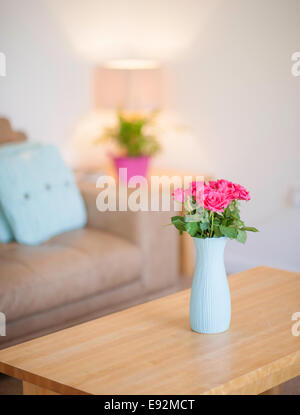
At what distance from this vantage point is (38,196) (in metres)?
2.78

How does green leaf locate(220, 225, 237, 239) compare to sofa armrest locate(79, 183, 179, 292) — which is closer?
green leaf locate(220, 225, 237, 239)

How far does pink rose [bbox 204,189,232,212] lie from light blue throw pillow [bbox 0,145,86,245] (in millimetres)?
1245

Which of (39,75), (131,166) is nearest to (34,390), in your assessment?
(131,166)

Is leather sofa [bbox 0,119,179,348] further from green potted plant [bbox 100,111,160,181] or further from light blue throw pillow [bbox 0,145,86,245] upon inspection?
green potted plant [bbox 100,111,160,181]

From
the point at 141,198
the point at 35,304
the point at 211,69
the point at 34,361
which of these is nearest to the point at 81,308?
the point at 35,304

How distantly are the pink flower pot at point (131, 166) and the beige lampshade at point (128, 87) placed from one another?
1.10ft

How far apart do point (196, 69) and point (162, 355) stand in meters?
2.53

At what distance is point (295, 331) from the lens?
1.78 metres

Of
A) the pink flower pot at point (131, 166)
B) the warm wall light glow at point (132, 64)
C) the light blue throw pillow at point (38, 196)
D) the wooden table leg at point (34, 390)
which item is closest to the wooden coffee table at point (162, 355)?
the wooden table leg at point (34, 390)

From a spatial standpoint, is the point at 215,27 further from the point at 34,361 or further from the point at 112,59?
the point at 34,361

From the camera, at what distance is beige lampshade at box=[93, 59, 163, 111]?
12.3ft

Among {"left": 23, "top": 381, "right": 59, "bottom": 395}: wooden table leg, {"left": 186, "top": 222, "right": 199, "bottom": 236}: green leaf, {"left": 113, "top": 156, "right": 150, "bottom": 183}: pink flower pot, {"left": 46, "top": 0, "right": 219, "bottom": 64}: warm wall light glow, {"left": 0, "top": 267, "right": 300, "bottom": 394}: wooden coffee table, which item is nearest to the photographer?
{"left": 0, "top": 267, "right": 300, "bottom": 394}: wooden coffee table

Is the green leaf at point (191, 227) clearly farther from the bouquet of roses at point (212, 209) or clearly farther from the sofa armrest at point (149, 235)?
the sofa armrest at point (149, 235)

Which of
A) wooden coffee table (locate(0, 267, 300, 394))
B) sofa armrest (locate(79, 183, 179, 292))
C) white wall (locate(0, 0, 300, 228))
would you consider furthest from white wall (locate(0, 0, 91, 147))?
wooden coffee table (locate(0, 267, 300, 394))
